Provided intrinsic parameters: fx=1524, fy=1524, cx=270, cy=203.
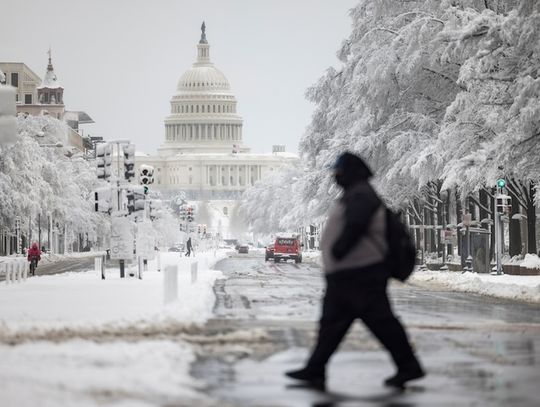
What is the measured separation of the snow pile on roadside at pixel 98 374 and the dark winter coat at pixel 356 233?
5.68 feet

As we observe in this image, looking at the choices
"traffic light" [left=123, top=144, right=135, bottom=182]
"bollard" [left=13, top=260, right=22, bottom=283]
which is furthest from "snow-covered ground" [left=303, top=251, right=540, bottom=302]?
"bollard" [left=13, top=260, right=22, bottom=283]

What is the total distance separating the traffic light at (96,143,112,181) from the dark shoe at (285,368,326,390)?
3301 centimetres

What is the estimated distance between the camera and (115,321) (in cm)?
2161

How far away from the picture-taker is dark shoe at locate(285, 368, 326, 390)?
45.2 feet

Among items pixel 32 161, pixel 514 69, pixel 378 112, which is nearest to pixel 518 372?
pixel 514 69

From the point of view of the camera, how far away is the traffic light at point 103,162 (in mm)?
46781

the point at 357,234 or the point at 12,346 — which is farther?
the point at 12,346

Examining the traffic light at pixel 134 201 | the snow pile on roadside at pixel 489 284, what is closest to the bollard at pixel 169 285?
the snow pile on roadside at pixel 489 284

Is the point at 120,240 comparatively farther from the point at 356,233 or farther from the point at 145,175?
the point at 356,233

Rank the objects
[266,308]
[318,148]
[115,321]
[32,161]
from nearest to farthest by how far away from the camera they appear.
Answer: [115,321] → [266,308] → [318,148] → [32,161]

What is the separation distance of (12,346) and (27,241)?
10080 centimetres

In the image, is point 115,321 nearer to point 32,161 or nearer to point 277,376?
point 277,376

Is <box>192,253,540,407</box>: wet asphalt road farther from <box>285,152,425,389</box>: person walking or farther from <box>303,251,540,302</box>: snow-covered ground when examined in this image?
<box>303,251,540,302</box>: snow-covered ground

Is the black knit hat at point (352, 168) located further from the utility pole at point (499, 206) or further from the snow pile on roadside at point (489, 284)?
the utility pole at point (499, 206)
